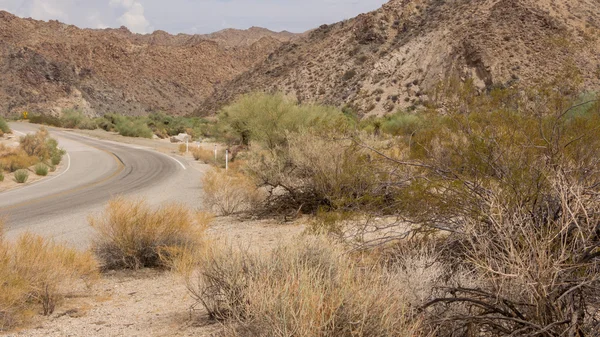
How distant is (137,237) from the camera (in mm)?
8977

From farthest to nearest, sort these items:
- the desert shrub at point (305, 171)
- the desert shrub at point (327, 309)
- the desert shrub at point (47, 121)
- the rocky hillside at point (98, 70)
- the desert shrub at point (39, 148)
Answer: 1. the rocky hillside at point (98, 70)
2. the desert shrub at point (47, 121)
3. the desert shrub at point (39, 148)
4. the desert shrub at point (305, 171)
5. the desert shrub at point (327, 309)

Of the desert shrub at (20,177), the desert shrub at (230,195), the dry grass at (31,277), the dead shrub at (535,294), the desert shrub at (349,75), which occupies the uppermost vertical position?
the desert shrub at (349,75)

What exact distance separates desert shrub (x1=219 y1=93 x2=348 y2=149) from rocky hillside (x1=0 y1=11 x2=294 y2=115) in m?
71.5

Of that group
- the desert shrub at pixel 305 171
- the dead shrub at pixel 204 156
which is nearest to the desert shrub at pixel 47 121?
the dead shrub at pixel 204 156

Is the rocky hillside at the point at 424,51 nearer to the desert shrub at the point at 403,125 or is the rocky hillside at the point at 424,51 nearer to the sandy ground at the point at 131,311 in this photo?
the desert shrub at the point at 403,125

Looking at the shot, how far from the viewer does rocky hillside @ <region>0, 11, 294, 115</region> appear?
9612 centimetres

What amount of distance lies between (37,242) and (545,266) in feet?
18.8

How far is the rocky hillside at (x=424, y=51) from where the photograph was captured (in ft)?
164

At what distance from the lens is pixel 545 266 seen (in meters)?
4.14

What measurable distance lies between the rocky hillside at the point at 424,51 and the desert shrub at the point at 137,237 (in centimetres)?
3515

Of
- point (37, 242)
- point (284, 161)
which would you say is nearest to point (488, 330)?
point (37, 242)

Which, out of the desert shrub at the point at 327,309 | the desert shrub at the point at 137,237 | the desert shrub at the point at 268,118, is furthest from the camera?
the desert shrub at the point at 268,118

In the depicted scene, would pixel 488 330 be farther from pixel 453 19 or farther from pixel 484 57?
pixel 453 19

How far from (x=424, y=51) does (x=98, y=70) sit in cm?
6970
